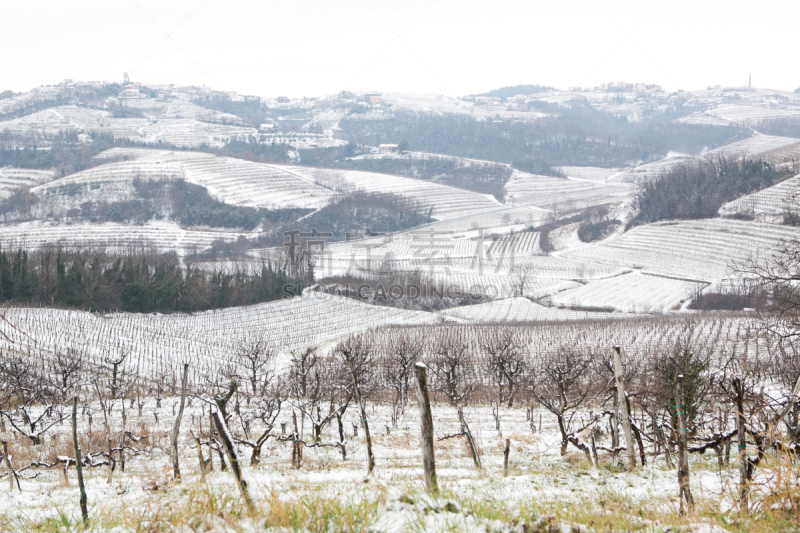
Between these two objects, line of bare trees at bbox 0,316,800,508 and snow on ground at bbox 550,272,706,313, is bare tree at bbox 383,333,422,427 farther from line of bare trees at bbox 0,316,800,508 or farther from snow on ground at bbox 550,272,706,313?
snow on ground at bbox 550,272,706,313

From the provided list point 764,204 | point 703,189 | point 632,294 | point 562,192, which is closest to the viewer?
point 632,294

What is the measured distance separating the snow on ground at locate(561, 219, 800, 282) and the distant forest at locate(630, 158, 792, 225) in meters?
4.85

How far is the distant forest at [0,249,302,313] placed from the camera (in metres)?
49.3

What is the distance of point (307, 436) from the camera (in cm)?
1634

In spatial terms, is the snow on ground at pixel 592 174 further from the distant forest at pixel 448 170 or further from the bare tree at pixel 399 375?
the bare tree at pixel 399 375

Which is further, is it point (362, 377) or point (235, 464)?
point (362, 377)

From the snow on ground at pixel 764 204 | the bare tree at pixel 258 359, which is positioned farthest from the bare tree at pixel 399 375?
the snow on ground at pixel 764 204

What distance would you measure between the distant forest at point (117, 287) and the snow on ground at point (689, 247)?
54.4 metres

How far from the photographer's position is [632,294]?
64.4 meters

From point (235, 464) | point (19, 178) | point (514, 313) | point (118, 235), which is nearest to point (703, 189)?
point (514, 313)

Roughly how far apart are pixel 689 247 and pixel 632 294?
24.0 metres

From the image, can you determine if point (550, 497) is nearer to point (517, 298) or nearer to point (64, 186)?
point (517, 298)

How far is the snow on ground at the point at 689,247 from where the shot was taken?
73.5m

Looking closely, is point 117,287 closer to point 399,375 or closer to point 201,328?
point 201,328
